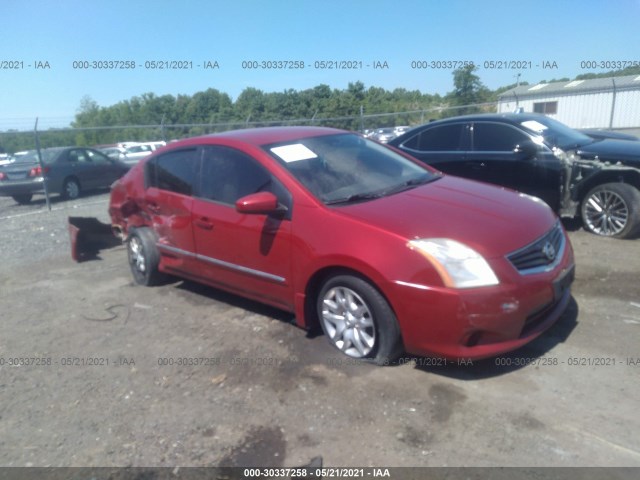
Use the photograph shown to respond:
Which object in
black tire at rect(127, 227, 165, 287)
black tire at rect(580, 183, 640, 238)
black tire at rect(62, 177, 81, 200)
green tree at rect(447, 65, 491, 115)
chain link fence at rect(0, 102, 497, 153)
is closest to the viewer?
black tire at rect(127, 227, 165, 287)

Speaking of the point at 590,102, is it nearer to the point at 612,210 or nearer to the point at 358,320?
the point at 612,210

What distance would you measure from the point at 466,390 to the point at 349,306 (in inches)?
36.8

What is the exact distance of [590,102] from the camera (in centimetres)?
2241

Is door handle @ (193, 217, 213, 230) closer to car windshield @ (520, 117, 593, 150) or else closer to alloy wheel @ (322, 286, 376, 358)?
alloy wheel @ (322, 286, 376, 358)

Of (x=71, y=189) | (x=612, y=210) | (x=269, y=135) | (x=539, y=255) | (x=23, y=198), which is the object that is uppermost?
(x=269, y=135)

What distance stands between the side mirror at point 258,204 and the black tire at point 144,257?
6.67 ft

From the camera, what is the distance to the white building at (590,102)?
19156 millimetres

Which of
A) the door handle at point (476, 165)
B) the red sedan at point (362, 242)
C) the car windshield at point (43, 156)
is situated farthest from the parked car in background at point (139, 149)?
the red sedan at point (362, 242)

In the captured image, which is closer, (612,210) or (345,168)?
(345,168)

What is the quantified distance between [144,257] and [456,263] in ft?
11.8

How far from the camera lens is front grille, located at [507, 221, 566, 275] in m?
3.36

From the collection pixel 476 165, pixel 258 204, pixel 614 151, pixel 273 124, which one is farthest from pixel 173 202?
pixel 273 124

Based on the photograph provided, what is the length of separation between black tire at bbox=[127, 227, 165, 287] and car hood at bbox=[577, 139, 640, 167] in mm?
5147

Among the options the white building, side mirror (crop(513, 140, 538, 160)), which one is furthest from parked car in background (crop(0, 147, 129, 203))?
the white building
